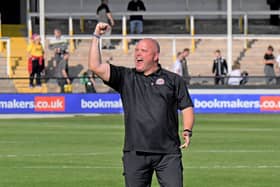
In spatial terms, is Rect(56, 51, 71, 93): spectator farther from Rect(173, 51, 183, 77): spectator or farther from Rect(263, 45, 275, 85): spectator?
Rect(263, 45, 275, 85): spectator

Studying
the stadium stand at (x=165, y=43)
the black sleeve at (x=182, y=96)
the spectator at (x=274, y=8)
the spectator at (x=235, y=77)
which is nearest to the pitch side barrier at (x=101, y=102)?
the spectator at (x=235, y=77)

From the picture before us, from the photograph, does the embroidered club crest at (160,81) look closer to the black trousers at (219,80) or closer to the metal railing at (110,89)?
the metal railing at (110,89)

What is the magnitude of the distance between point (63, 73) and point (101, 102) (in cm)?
222

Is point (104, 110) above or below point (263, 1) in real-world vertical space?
below

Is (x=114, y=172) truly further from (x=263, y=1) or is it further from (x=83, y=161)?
(x=263, y=1)

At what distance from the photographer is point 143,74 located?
33.4 ft

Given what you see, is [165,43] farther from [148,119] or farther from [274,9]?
[148,119]

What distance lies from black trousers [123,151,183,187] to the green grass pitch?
4.71 meters

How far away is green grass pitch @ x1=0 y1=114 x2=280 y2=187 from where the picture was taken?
1548 cm

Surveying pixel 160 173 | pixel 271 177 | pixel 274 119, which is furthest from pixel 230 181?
pixel 274 119

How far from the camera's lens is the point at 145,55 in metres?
9.99

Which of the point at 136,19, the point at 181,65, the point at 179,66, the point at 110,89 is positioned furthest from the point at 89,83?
the point at 136,19

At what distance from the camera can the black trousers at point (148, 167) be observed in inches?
398

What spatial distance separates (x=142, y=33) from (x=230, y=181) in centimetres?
2836
